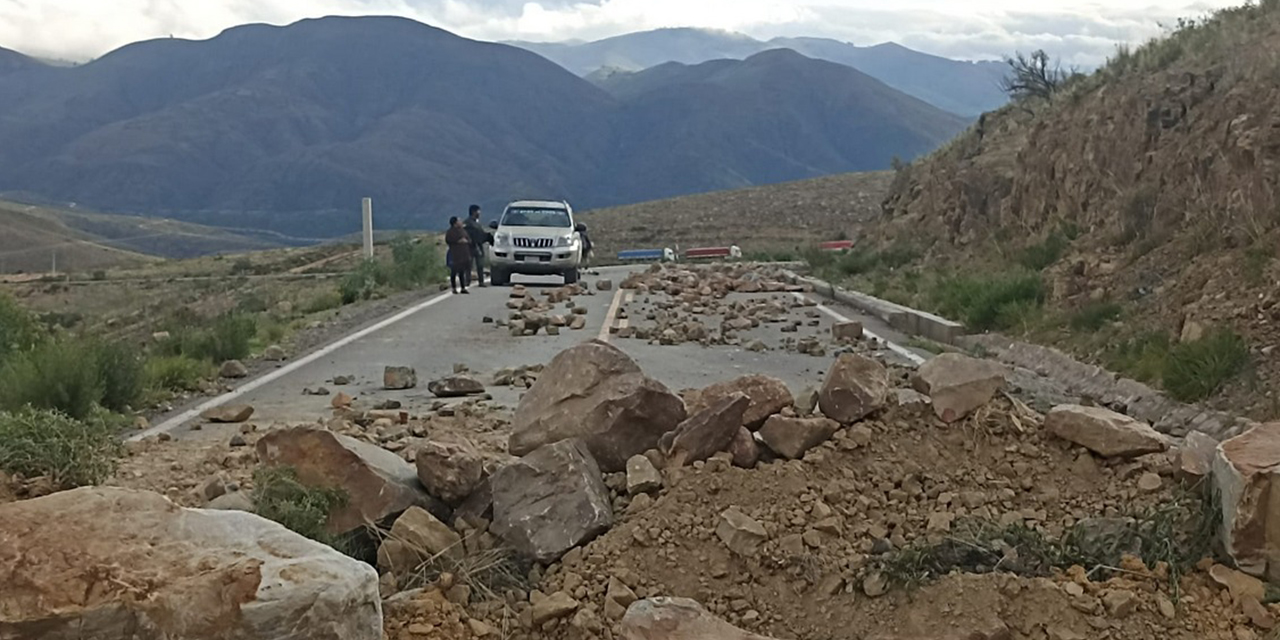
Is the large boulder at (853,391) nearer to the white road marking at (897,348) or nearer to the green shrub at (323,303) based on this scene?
the white road marking at (897,348)

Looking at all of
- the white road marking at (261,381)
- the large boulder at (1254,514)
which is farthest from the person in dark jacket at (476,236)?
the large boulder at (1254,514)

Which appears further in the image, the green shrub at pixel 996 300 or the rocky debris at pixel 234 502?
the green shrub at pixel 996 300

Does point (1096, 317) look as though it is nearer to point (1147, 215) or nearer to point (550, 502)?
point (1147, 215)

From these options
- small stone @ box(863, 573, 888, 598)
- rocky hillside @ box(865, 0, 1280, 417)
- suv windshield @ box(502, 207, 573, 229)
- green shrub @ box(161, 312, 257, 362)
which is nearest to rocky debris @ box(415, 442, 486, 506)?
small stone @ box(863, 573, 888, 598)

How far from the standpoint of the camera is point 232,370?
1120 cm

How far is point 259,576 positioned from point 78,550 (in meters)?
0.58

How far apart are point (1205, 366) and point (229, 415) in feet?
23.2

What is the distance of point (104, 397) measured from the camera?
8.87 metres

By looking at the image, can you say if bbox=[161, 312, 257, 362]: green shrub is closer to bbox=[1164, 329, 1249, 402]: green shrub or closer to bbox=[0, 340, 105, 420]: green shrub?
bbox=[0, 340, 105, 420]: green shrub

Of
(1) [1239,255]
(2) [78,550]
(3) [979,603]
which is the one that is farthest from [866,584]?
(1) [1239,255]

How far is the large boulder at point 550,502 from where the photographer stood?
16.2ft

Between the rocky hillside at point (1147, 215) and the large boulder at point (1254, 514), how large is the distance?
3.48 meters

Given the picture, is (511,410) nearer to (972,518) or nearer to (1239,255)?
(972,518)

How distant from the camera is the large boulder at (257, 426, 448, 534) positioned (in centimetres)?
508
